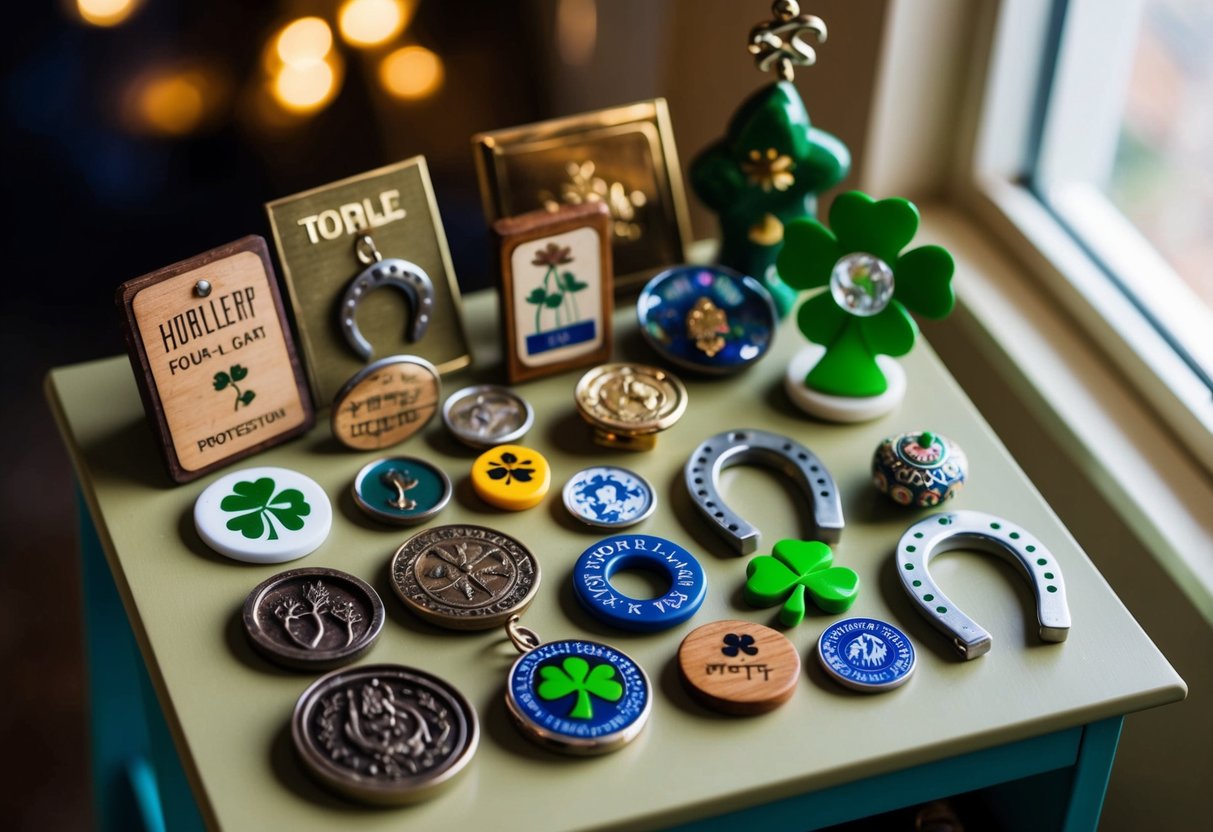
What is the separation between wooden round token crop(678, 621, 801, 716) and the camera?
898 millimetres

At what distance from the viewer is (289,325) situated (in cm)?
109

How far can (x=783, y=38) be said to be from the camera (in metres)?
1.14

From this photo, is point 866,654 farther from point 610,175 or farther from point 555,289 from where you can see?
point 610,175

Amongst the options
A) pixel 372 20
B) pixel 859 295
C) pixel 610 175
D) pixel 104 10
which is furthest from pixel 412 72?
pixel 859 295

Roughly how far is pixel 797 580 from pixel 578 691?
0.19 meters

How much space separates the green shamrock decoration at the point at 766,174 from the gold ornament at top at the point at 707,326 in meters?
0.07

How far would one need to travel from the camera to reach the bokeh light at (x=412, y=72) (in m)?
1.85

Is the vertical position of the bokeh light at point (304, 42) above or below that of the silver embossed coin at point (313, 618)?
above

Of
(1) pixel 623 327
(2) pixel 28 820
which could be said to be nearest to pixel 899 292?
(1) pixel 623 327

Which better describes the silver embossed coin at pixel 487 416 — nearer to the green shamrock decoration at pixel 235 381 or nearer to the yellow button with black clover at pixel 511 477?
the yellow button with black clover at pixel 511 477

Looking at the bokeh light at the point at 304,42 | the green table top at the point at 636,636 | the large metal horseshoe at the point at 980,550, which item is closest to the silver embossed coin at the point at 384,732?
the green table top at the point at 636,636

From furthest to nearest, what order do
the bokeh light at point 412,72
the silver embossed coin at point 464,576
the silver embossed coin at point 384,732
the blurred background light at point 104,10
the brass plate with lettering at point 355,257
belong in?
the bokeh light at point 412,72 < the blurred background light at point 104,10 < the brass plate with lettering at point 355,257 < the silver embossed coin at point 464,576 < the silver embossed coin at point 384,732

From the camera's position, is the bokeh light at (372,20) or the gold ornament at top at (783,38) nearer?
the gold ornament at top at (783,38)

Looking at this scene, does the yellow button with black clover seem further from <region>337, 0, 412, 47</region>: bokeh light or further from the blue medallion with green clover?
<region>337, 0, 412, 47</region>: bokeh light
